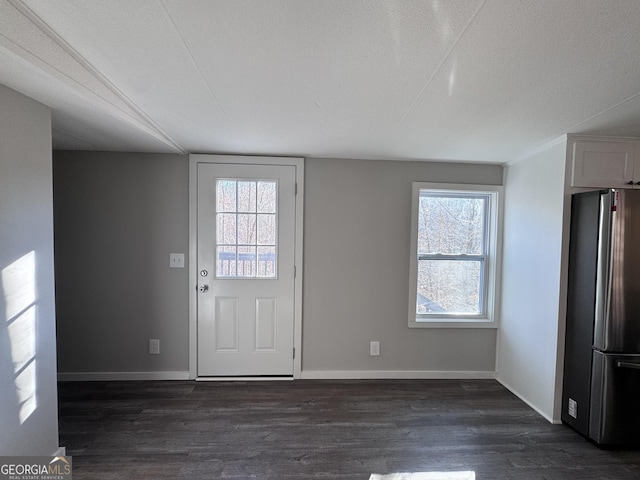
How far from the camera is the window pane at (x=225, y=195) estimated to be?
2.60 meters

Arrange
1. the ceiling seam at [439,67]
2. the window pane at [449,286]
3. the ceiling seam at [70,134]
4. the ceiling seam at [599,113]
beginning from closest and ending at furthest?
the ceiling seam at [439,67] → the ceiling seam at [599,113] → the ceiling seam at [70,134] → the window pane at [449,286]

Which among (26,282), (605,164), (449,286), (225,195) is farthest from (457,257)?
(26,282)

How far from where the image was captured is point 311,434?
1.91 metres

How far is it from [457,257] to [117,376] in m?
3.47

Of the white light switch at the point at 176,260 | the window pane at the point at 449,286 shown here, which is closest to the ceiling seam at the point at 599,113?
the window pane at the point at 449,286

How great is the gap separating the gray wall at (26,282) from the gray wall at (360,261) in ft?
5.89

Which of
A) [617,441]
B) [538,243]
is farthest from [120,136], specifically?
[617,441]

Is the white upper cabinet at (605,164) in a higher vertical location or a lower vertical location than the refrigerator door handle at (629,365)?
higher

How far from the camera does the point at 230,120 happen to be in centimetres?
183

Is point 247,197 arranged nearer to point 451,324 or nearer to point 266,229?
point 266,229

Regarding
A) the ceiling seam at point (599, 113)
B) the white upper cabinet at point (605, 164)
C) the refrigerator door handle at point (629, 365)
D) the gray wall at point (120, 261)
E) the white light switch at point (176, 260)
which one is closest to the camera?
the ceiling seam at point (599, 113)

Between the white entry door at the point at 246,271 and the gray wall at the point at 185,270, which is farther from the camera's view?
the white entry door at the point at 246,271

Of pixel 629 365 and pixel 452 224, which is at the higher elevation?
pixel 452 224

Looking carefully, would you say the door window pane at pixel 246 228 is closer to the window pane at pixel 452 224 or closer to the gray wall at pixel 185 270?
the gray wall at pixel 185 270
